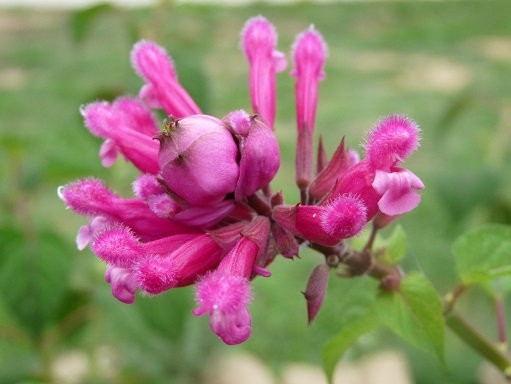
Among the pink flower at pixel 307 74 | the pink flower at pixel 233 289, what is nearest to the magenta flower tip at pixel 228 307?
the pink flower at pixel 233 289

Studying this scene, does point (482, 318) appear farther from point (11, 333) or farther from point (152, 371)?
point (11, 333)

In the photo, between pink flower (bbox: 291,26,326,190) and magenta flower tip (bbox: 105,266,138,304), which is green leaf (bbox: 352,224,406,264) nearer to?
pink flower (bbox: 291,26,326,190)

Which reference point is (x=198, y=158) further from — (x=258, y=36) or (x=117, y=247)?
(x=258, y=36)

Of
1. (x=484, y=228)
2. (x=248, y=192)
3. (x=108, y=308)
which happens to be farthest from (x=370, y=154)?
(x=108, y=308)

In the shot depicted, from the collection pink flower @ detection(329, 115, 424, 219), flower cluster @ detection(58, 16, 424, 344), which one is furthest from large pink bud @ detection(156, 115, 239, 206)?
pink flower @ detection(329, 115, 424, 219)

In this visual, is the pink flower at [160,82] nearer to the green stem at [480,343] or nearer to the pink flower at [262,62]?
the pink flower at [262,62]

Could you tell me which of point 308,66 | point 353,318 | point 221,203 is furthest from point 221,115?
point 221,203
